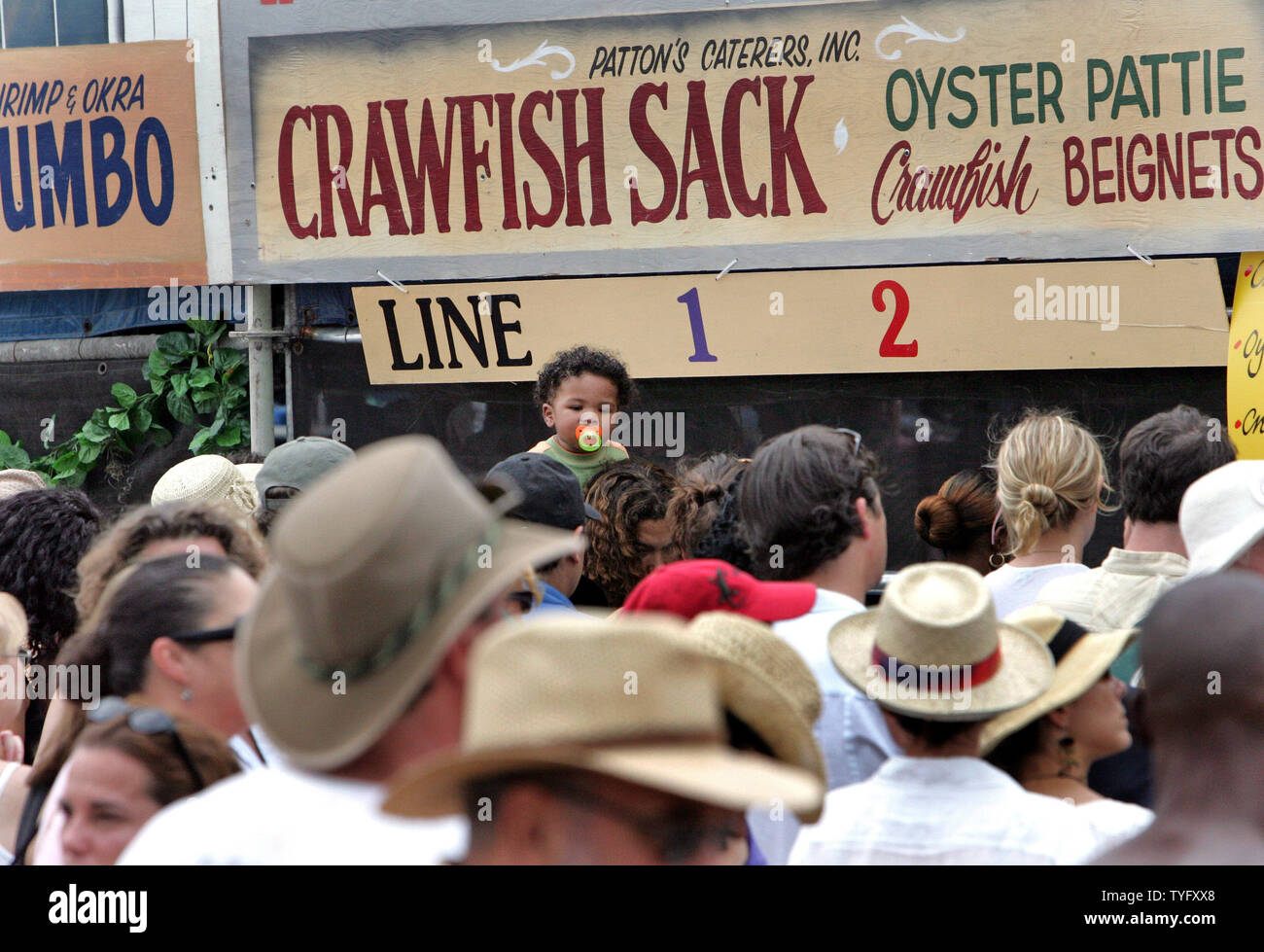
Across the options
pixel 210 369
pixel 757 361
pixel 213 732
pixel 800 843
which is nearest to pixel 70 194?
pixel 210 369

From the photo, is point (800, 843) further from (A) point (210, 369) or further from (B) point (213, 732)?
(A) point (210, 369)

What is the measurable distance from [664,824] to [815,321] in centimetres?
451

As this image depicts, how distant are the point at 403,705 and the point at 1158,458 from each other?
2.18 meters

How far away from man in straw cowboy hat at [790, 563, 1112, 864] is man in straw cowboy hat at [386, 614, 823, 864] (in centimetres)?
72

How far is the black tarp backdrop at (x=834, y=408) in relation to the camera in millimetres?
5484

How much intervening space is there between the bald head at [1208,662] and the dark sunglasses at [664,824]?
23.4 inches

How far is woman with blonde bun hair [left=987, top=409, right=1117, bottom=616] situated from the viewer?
125 inches

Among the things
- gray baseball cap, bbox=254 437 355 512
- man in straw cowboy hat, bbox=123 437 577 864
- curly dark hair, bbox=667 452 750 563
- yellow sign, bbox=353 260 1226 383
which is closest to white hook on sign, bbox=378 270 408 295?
yellow sign, bbox=353 260 1226 383

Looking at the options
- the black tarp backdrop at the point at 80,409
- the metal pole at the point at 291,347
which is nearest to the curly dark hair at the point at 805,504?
the metal pole at the point at 291,347

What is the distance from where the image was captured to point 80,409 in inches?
262

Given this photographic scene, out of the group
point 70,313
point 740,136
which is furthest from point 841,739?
point 70,313

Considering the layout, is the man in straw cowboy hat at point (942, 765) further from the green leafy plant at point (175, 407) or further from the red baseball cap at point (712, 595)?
the green leafy plant at point (175, 407)

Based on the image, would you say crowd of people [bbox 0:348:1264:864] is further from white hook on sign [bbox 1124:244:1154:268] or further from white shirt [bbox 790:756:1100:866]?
white hook on sign [bbox 1124:244:1154:268]

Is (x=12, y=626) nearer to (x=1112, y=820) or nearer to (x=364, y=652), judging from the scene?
(x=364, y=652)
